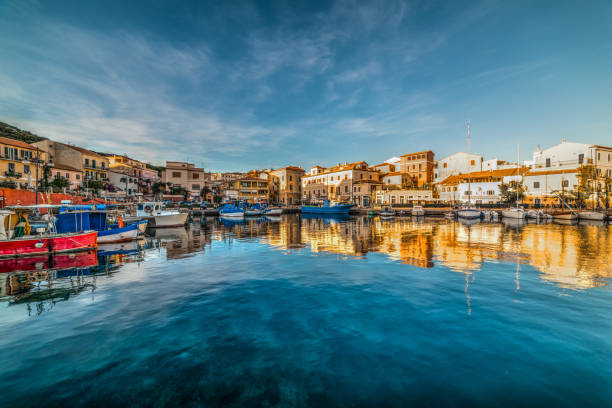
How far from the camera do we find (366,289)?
800cm

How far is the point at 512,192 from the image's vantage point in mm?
44188

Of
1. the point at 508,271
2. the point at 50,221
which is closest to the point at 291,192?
the point at 50,221

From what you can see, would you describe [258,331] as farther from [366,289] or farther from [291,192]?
[291,192]

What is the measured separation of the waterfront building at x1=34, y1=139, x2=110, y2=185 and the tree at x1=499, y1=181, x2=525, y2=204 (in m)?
72.1

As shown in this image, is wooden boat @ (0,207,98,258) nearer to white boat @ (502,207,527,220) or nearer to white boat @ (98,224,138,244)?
white boat @ (98,224,138,244)

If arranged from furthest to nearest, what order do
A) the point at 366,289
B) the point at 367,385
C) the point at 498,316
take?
the point at 366,289
the point at 498,316
the point at 367,385

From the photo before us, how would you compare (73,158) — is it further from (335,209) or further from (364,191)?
(364,191)

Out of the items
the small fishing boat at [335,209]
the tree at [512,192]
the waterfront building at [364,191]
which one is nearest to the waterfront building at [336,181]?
the waterfront building at [364,191]

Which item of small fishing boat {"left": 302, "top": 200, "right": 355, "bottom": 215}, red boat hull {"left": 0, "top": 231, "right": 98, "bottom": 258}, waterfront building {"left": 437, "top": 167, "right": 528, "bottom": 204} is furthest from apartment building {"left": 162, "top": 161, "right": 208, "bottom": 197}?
waterfront building {"left": 437, "top": 167, "right": 528, "bottom": 204}

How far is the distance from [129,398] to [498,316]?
7491 mm

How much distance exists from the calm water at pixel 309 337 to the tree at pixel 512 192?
42506 mm

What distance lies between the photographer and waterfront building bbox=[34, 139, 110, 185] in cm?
4141

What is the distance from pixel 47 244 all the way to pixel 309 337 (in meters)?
15.5

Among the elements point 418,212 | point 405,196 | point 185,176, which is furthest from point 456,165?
point 185,176
